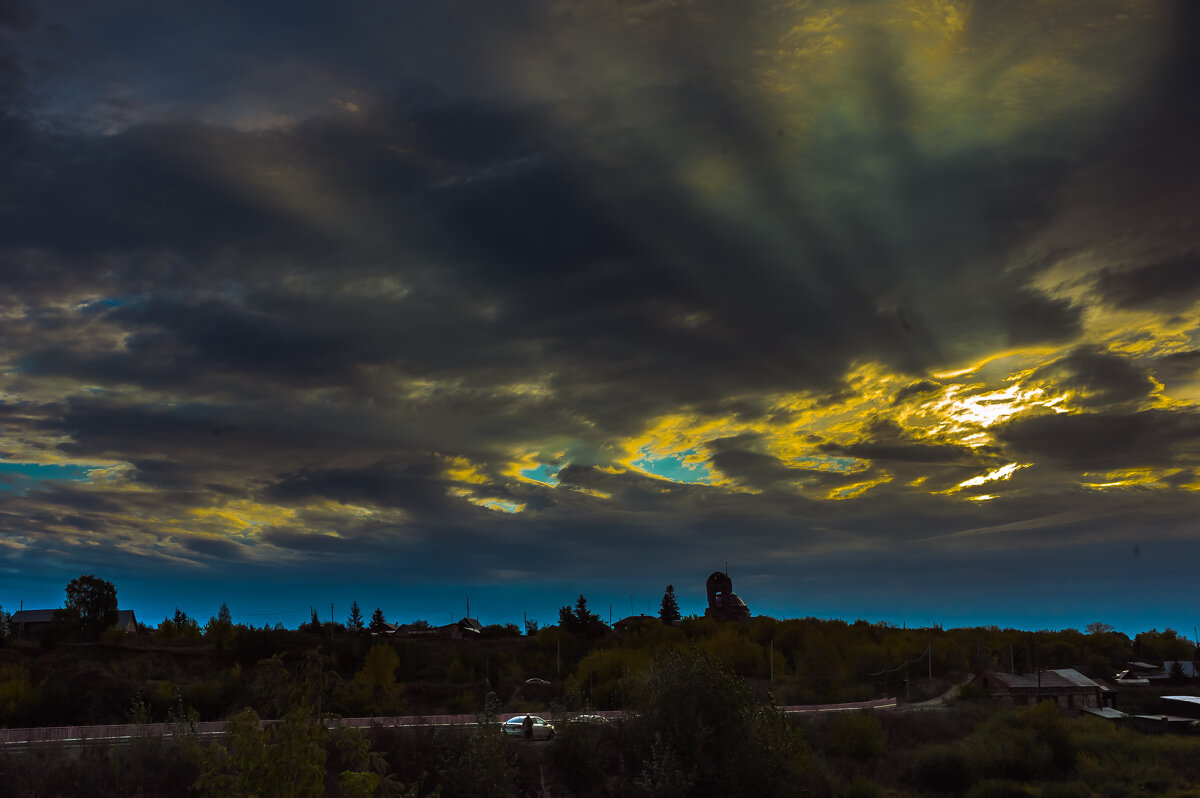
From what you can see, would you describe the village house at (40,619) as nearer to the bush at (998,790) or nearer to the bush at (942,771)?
the bush at (942,771)

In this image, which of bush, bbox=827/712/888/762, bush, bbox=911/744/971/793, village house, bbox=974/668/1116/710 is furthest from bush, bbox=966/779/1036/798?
village house, bbox=974/668/1116/710

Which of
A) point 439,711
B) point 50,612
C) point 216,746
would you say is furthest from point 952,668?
point 50,612

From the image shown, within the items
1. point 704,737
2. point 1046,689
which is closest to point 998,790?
point 704,737

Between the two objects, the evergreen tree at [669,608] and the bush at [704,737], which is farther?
the evergreen tree at [669,608]

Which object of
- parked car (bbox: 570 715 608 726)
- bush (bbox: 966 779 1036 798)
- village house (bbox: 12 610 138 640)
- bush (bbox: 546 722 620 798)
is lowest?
bush (bbox: 966 779 1036 798)

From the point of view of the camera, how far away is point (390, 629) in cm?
15900

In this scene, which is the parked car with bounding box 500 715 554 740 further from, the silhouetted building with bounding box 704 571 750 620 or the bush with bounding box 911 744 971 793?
the silhouetted building with bounding box 704 571 750 620

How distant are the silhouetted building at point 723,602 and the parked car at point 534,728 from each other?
421 ft

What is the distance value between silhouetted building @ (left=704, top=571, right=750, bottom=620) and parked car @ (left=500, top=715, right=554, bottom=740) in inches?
5052

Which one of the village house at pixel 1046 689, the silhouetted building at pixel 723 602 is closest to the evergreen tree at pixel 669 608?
the silhouetted building at pixel 723 602

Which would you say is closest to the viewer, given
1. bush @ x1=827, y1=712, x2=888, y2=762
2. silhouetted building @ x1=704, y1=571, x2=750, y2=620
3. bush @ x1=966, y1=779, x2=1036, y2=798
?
bush @ x1=966, y1=779, x2=1036, y2=798

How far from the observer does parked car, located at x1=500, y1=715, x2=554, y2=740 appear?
171ft

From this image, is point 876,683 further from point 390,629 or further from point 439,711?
point 390,629

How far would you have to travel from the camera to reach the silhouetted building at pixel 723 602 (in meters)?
178
